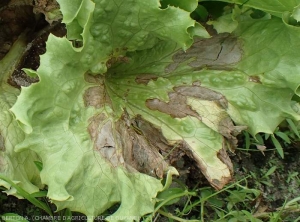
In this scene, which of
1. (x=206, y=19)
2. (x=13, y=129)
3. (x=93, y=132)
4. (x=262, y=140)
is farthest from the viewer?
(x=262, y=140)

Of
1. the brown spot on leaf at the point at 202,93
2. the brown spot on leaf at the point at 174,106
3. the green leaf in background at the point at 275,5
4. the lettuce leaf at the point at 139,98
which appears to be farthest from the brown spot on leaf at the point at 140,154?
the green leaf in background at the point at 275,5

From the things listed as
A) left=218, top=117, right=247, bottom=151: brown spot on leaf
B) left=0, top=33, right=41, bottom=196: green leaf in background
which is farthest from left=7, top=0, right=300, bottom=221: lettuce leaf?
left=0, top=33, right=41, bottom=196: green leaf in background

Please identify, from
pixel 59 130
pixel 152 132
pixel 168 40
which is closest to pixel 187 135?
pixel 152 132

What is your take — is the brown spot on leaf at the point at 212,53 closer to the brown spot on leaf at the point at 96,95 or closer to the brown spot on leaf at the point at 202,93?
the brown spot on leaf at the point at 202,93

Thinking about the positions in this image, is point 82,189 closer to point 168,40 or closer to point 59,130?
point 59,130

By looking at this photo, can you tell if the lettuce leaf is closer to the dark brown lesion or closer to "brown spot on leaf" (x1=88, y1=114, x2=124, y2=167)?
"brown spot on leaf" (x1=88, y1=114, x2=124, y2=167)
